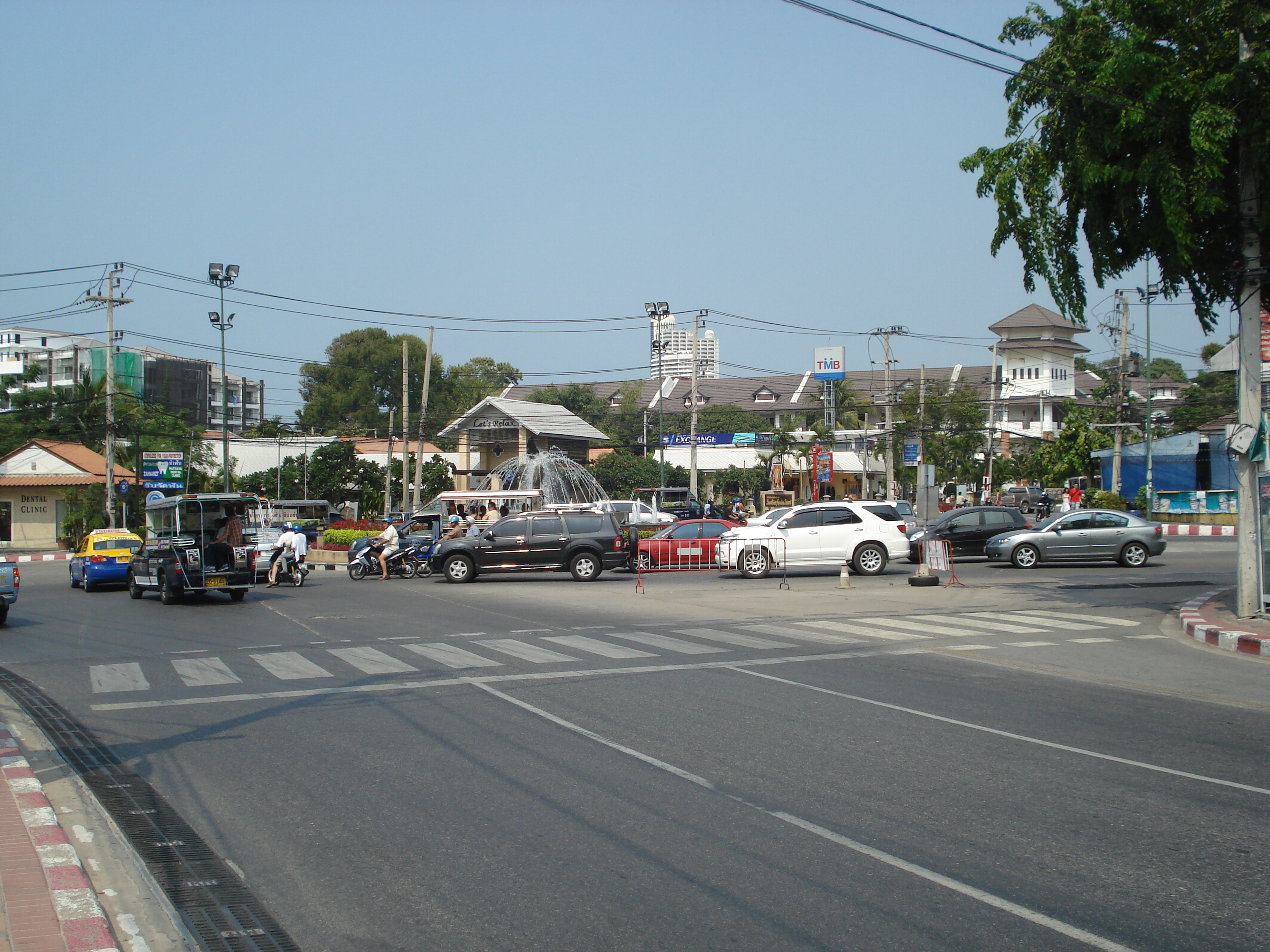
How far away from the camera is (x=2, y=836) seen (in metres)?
5.89

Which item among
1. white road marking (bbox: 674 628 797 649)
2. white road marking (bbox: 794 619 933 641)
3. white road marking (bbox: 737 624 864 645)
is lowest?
white road marking (bbox: 794 619 933 641)

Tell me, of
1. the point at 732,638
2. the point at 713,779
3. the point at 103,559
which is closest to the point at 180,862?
the point at 713,779

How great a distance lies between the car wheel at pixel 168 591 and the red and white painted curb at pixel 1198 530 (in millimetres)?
39741

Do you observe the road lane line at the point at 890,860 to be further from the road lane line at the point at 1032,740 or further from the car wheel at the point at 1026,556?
the car wheel at the point at 1026,556

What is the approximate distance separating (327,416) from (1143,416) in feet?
228

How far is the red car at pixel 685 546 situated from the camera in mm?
29156

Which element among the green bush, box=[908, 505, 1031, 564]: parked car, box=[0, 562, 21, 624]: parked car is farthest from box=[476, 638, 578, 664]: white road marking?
the green bush

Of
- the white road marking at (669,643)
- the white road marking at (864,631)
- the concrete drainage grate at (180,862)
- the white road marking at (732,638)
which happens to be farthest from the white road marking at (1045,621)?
the concrete drainage grate at (180,862)

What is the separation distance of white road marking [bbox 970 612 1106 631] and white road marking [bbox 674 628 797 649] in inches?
189

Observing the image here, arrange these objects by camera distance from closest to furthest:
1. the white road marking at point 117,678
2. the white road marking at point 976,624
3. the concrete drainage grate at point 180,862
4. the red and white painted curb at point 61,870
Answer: the red and white painted curb at point 61,870 < the concrete drainage grate at point 180,862 < the white road marking at point 117,678 < the white road marking at point 976,624

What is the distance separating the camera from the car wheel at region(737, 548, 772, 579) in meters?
25.9

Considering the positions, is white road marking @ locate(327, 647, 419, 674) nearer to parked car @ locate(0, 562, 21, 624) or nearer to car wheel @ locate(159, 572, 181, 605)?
parked car @ locate(0, 562, 21, 624)

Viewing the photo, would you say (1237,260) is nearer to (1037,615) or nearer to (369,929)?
(1037,615)

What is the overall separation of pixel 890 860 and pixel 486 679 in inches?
262
